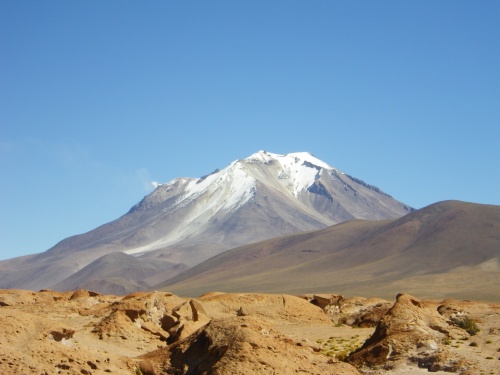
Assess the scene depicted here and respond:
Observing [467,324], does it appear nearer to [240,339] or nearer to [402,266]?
[240,339]

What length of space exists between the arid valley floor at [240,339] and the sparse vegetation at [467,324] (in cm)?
9

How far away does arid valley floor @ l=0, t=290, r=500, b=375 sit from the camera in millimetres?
17641

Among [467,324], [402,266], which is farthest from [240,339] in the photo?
[402,266]

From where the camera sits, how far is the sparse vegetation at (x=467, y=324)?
24087 mm

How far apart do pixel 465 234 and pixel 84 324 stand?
15290 centimetres

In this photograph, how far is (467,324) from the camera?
81.6ft

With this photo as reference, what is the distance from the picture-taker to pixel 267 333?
18.5 metres

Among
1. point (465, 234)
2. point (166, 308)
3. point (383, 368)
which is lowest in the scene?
point (383, 368)

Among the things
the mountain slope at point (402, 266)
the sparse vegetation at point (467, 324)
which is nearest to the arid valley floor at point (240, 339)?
the sparse vegetation at point (467, 324)

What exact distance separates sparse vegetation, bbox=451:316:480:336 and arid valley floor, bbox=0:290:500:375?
0.30ft

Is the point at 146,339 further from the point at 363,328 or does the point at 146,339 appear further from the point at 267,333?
the point at 363,328

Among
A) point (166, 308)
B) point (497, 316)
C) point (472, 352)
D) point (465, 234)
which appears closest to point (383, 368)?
point (472, 352)

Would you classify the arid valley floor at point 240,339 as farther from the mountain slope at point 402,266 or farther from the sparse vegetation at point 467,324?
the mountain slope at point 402,266

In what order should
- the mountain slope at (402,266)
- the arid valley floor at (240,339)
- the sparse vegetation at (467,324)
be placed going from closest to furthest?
the arid valley floor at (240,339)
the sparse vegetation at (467,324)
the mountain slope at (402,266)
